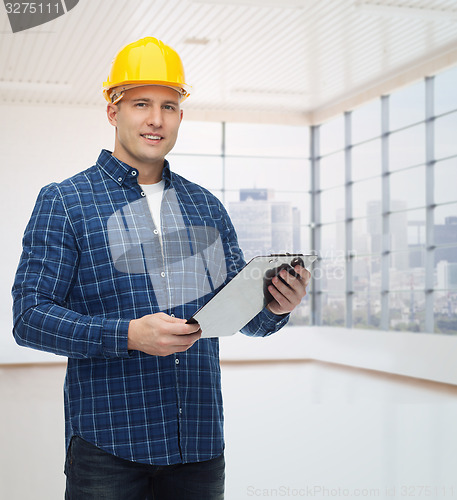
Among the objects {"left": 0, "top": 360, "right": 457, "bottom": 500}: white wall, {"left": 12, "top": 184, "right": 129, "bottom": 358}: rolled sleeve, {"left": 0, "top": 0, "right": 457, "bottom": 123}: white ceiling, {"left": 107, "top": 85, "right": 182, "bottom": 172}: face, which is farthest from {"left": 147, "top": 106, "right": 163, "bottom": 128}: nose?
{"left": 0, "top": 0, "right": 457, "bottom": 123}: white ceiling

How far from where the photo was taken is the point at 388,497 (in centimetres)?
503

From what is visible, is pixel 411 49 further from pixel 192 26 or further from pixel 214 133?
pixel 214 133

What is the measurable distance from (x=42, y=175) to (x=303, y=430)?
32.5ft

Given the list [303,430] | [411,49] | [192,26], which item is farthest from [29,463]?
[411,49]

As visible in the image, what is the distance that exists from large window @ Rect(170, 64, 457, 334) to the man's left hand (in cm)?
1117

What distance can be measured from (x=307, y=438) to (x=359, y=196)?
894 cm

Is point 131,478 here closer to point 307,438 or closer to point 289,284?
point 289,284

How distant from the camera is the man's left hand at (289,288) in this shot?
173cm

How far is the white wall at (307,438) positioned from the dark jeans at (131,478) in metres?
3.44

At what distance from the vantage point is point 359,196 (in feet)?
50.0

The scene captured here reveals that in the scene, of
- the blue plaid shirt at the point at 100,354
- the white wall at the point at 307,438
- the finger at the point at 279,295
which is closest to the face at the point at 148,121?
the blue plaid shirt at the point at 100,354

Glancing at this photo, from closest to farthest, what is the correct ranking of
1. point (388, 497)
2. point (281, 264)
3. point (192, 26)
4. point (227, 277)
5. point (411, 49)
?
point (281, 264) < point (227, 277) < point (388, 497) < point (192, 26) < point (411, 49)

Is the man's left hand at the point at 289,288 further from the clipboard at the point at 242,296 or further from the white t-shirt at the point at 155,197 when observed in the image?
the white t-shirt at the point at 155,197

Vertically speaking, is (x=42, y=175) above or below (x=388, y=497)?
above
